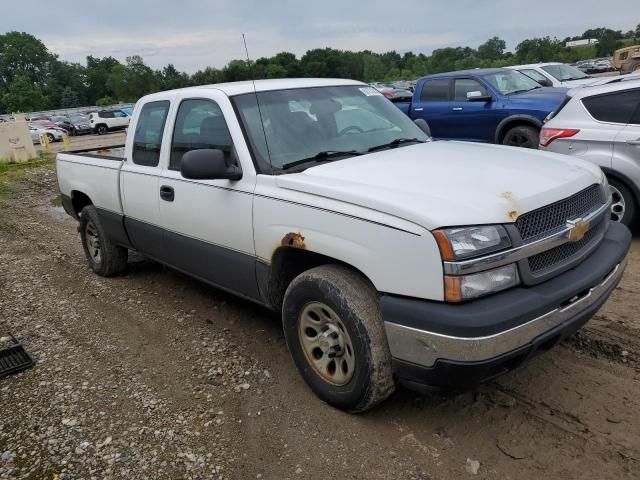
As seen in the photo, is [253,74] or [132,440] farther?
[253,74]

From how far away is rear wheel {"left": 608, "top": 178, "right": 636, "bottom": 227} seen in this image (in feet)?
18.2

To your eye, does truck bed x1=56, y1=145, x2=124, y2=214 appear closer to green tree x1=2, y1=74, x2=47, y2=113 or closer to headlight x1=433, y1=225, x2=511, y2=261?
headlight x1=433, y1=225, x2=511, y2=261

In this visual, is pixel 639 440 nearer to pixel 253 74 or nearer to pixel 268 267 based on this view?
pixel 268 267

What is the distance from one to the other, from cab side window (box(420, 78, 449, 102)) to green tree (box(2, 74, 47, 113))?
96712 mm

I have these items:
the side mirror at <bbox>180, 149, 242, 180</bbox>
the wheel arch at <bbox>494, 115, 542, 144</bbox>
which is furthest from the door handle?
the wheel arch at <bbox>494, 115, 542, 144</bbox>

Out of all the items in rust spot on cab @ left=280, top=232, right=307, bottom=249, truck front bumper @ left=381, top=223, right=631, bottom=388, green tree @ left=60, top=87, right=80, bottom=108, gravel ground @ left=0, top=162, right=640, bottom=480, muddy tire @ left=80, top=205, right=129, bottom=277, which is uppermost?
green tree @ left=60, top=87, right=80, bottom=108

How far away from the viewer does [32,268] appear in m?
6.57

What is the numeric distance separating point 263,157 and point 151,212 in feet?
4.90

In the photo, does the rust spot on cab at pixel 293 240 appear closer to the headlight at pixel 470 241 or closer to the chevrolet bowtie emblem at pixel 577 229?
the headlight at pixel 470 241

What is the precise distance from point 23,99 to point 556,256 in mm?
106719

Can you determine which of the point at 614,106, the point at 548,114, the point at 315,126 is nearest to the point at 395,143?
the point at 315,126

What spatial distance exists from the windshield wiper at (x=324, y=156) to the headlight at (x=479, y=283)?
138 centimetres

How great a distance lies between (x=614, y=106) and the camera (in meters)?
5.77

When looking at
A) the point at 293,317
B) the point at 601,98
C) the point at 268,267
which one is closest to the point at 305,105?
the point at 268,267
